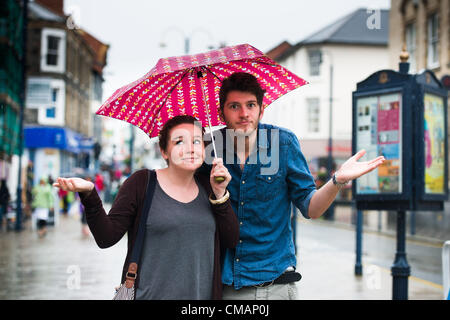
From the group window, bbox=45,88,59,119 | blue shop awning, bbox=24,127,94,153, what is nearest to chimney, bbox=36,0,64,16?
window, bbox=45,88,59,119

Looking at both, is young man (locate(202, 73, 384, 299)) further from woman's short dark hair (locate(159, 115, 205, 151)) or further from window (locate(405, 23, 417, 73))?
window (locate(405, 23, 417, 73))

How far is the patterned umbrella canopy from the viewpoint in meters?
3.08

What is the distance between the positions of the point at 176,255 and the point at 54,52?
114 ft

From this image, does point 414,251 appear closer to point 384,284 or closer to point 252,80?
point 384,284

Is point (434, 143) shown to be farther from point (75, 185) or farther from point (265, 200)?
point (75, 185)

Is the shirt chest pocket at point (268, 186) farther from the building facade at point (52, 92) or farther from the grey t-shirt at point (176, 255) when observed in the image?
the building facade at point (52, 92)

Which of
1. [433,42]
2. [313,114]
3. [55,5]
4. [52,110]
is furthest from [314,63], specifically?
[433,42]

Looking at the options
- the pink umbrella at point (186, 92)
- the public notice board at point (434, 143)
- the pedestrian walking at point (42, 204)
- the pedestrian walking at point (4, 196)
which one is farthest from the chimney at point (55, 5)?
the pink umbrella at point (186, 92)

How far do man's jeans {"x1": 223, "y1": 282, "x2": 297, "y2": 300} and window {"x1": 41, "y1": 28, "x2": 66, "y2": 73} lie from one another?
1347 inches

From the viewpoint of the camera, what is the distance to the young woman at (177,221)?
252 centimetres

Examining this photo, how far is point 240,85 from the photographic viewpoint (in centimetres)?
287

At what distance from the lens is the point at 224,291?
2848 millimetres

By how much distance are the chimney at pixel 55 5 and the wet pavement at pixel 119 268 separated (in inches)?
1026

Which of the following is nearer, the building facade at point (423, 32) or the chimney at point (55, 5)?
the building facade at point (423, 32)
